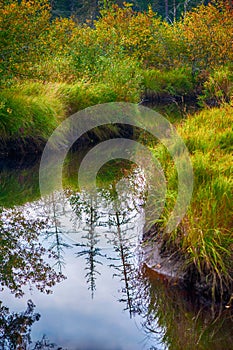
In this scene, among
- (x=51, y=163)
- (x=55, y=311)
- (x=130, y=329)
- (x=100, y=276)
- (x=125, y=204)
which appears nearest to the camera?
(x=130, y=329)

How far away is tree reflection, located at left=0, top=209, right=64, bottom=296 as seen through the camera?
5524 mm

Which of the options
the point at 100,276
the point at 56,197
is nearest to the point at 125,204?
the point at 56,197

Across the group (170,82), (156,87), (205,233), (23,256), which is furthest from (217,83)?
(205,233)

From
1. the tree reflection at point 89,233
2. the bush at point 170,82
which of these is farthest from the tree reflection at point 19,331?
the bush at point 170,82

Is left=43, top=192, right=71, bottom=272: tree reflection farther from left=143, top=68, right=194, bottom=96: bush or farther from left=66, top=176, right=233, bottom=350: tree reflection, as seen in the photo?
left=143, top=68, right=194, bottom=96: bush

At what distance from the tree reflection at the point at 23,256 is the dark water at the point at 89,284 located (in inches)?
0.4

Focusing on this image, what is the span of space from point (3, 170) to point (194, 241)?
6.24m

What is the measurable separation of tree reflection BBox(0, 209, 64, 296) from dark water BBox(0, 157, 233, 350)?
1 centimetres

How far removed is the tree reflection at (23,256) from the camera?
18.1 feet

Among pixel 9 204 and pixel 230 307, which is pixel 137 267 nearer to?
pixel 230 307

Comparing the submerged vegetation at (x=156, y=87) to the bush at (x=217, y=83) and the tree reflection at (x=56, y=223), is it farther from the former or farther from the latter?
the tree reflection at (x=56, y=223)

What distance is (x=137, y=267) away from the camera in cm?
572

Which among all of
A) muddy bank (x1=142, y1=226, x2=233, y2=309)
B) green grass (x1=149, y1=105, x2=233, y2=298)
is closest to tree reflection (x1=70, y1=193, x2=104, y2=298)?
muddy bank (x1=142, y1=226, x2=233, y2=309)

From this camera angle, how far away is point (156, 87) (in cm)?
2278
